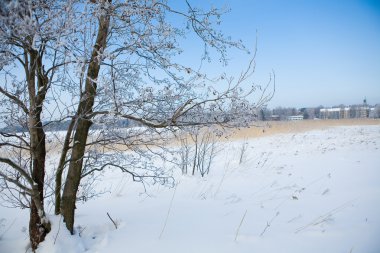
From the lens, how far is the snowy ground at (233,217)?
3629 millimetres

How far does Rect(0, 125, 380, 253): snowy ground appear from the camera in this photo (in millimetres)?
3629

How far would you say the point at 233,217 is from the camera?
481 cm

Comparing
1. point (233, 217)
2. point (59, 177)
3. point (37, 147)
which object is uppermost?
point (37, 147)

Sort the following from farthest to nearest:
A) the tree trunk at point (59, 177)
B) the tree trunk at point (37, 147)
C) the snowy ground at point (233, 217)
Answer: the tree trunk at point (59, 177) < the snowy ground at point (233, 217) < the tree trunk at point (37, 147)

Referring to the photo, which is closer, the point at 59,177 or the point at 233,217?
the point at 59,177

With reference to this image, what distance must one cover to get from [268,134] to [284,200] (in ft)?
53.8

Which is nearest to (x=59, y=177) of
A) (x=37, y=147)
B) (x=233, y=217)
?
(x=37, y=147)

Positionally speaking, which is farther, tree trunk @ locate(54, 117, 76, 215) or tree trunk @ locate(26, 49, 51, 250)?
tree trunk @ locate(54, 117, 76, 215)

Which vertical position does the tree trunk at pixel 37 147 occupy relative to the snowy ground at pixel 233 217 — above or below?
above

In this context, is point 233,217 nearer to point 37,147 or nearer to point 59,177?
point 59,177

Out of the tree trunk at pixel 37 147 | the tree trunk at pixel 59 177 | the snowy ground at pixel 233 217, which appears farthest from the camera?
the tree trunk at pixel 59 177

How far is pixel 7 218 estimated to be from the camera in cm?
509

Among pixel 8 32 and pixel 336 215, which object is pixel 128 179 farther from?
pixel 8 32

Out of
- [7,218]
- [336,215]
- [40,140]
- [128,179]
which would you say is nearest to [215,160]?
[128,179]
